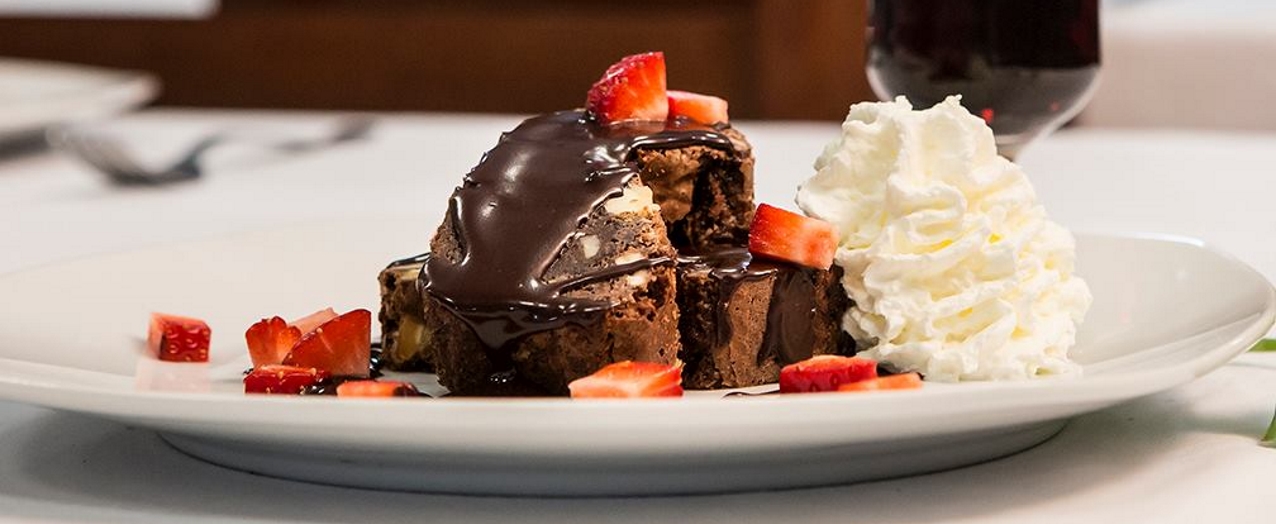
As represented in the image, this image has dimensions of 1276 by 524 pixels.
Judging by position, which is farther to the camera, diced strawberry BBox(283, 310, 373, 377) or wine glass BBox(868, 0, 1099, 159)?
wine glass BBox(868, 0, 1099, 159)

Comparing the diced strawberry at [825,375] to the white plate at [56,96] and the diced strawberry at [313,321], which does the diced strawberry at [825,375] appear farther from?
the white plate at [56,96]

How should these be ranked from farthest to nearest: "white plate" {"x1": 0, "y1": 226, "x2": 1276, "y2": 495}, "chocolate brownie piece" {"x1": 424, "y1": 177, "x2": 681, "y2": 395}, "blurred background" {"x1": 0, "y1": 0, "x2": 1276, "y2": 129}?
"blurred background" {"x1": 0, "y1": 0, "x2": 1276, "y2": 129}
"chocolate brownie piece" {"x1": 424, "y1": 177, "x2": 681, "y2": 395}
"white plate" {"x1": 0, "y1": 226, "x2": 1276, "y2": 495}

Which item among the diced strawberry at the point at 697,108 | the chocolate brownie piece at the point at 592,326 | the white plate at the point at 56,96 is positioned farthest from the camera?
the white plate at the point at 56,96

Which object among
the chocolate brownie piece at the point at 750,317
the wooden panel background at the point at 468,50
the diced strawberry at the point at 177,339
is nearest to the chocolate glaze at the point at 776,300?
the chocolate brownie piece at the point at 750,317

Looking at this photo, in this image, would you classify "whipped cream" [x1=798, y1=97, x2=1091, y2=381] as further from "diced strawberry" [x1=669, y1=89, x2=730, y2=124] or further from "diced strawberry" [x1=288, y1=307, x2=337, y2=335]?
"diced strawberry" [x1=288, y1=307, x2=337, y2=335]

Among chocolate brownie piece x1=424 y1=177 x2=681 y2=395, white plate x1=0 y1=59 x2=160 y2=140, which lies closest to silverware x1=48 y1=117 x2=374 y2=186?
white plate x1=0 y1=59 x2=160 y2=140

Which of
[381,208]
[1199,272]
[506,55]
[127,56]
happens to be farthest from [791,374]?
[127,56]
